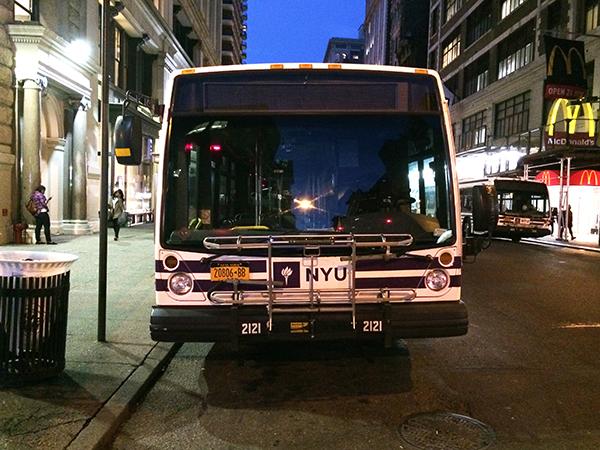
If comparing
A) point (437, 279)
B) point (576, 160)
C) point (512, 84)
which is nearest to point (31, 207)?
point (437, 279)

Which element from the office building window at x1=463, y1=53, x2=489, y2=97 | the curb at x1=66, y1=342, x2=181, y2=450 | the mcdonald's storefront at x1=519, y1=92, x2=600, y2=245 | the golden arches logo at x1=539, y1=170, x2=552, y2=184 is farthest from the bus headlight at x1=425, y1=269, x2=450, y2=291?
the office building window at x1=463, y1=53, x2=489, y2=97

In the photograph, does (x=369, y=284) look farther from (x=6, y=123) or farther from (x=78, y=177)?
(x=78, y=177)

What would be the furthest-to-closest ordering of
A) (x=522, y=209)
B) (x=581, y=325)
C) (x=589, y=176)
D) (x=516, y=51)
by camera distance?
(x=516, y=51) → (x=589, y=176) → (x=522, y=209) → (x=581, y=325)

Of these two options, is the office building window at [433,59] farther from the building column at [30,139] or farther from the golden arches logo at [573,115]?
the building column at [30,139]

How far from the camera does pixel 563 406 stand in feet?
15.3

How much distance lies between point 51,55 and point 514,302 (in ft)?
45.5

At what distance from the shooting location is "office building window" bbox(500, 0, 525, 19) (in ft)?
119

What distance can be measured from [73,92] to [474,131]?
34806 millimetres

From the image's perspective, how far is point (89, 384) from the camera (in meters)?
4.73

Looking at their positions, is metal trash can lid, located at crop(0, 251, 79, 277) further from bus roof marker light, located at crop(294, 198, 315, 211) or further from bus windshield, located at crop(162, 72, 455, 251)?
bus roof marker light, located at crop(294, 198, 315, 211)

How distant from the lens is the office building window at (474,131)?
1686 inches

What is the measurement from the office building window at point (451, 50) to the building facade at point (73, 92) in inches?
1202

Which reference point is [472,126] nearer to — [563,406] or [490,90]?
[490,90]

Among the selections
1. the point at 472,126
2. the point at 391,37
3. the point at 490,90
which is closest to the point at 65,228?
the point at 490,90
